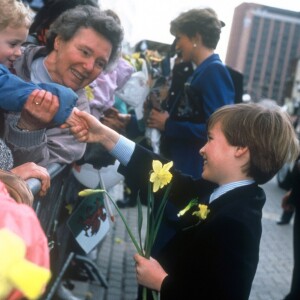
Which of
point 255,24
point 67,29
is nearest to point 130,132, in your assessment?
point 67,29

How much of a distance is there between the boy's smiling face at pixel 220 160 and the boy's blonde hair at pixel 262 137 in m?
0.03

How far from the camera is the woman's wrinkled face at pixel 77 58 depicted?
2.58 metres

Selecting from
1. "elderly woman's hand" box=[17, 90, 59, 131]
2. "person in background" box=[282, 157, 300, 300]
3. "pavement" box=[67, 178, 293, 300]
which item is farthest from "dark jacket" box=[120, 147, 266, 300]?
"pavement" box=[67, 178, 293, 300]

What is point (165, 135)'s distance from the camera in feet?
11.8

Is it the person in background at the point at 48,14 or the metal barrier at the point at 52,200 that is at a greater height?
the person in background at the point at 48,14

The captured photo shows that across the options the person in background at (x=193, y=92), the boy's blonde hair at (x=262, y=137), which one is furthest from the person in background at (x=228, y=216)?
the person in background at (x=193, y=92)

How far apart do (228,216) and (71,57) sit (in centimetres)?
132

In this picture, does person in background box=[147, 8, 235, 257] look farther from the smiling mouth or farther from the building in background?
the building in background

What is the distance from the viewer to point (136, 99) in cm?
364

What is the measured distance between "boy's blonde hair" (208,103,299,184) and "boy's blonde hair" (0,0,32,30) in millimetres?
1017

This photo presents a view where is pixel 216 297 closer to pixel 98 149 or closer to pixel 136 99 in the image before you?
pixel 98 149

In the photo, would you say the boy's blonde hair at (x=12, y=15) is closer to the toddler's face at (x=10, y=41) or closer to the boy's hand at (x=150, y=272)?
the toddler's face at (x=10, y=41)

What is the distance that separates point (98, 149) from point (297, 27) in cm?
15128

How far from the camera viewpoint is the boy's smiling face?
1.96m
